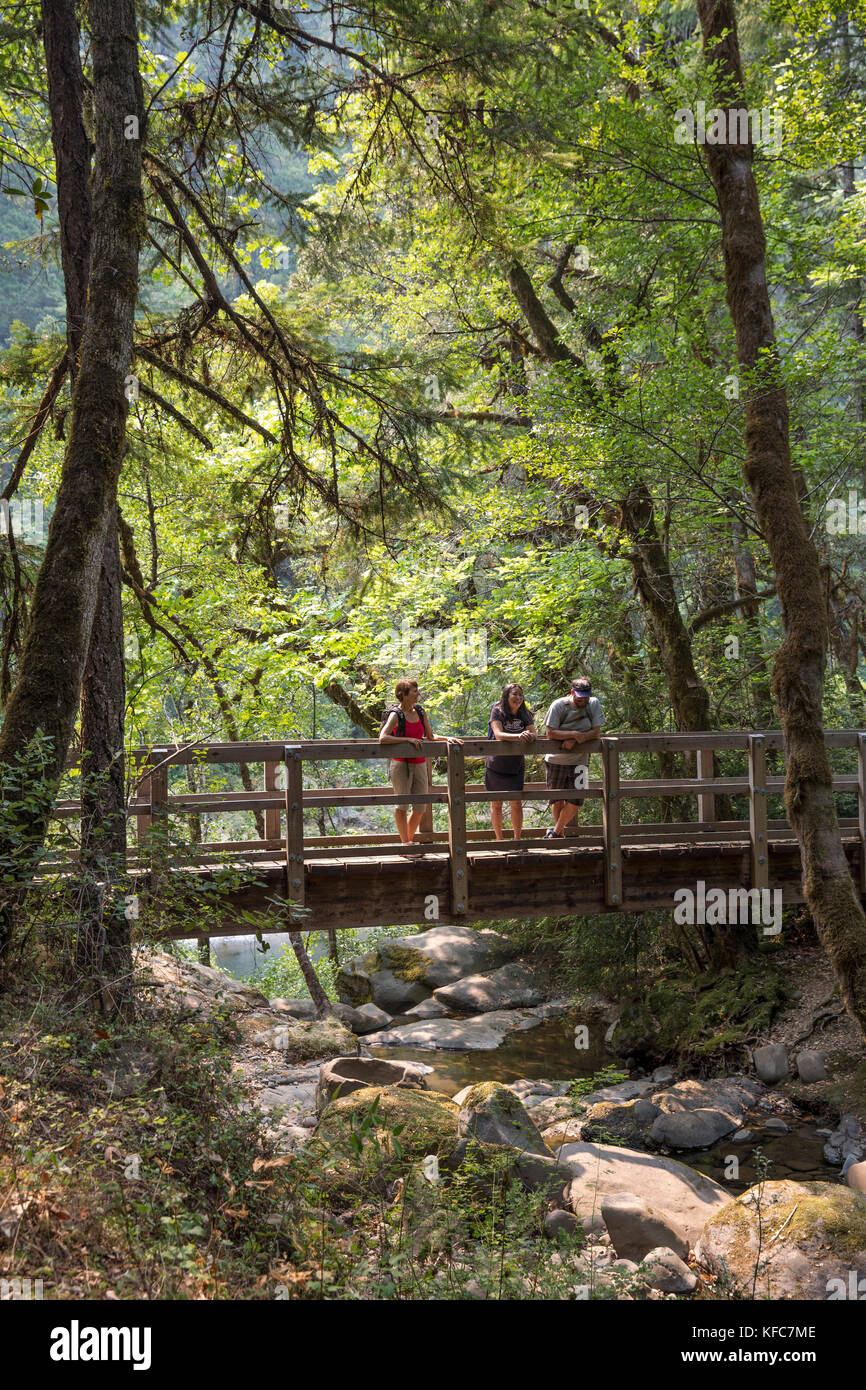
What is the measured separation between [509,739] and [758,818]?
8.27ft

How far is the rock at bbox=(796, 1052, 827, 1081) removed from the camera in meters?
8.90

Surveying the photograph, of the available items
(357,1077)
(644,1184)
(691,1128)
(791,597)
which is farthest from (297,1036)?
(791,597)

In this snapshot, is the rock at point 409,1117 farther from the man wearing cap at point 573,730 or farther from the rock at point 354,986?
the rock at point 354,986

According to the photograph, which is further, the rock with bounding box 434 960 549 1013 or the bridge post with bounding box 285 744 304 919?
the rock with bounding box 434 960 549 1013

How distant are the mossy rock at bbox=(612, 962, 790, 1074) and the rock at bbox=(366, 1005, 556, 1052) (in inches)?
69.4

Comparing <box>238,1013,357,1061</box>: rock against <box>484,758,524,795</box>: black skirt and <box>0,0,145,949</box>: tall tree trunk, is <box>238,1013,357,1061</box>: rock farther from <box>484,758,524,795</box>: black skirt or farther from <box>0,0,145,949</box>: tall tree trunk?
<box>0,0,145,949</box>: tall tree trunk

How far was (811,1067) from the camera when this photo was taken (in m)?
8.97

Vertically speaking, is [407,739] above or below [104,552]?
below

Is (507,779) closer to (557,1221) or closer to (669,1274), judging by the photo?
(557,1221)

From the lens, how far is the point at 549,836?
9016mm

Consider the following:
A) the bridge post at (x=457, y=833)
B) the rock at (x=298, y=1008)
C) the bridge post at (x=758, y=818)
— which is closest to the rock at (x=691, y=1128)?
the bridge post at (x=758, y=818)

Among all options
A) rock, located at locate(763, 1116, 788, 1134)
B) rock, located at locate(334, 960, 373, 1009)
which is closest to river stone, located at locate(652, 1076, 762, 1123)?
rock, located at locate(763, 1116, 788, 1134)

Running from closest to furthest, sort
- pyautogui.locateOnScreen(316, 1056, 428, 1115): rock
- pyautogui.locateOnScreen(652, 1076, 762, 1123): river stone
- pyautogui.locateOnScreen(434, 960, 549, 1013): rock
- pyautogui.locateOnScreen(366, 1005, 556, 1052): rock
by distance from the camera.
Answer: pyautogui.locateOnScreen(316, 1056, 428, 1115): rock < pyautogui.locateOnScreen(652, 1076, 762, 1123): river stone < pyautogui.locateOnScreen(366, 1005, 556, 1052): rock < pyautogui.locateOnScreen(434, 960, 549, 1013): rock

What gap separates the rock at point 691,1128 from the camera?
8125 millimetres
